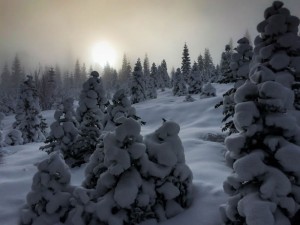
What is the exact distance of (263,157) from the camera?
301 inches

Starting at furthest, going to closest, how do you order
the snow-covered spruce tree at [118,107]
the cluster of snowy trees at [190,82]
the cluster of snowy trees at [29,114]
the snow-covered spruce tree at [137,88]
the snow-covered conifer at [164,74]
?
1. the snow-covered conifer at [164,74]
2. the snow-covered spruce tree at [137,88]
3. the cluster of snowy trees at [190,82]
4. the cluster of snowy trees at [29,114]
5. the snow-covered spruce tree at [118,107]

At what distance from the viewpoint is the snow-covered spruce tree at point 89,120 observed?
18266 millimetres

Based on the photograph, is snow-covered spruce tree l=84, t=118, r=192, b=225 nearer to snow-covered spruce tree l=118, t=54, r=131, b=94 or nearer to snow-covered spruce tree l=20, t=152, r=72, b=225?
snow-covered spruce tree l=20, t=152, r=72, b=225

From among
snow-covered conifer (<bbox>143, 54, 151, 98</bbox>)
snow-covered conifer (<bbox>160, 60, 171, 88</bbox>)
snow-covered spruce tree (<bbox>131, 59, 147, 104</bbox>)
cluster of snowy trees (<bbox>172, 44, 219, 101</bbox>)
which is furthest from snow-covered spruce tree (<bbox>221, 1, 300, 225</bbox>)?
snow-covered conifer (<bbox>160, 60, 171, 88</bbox>)

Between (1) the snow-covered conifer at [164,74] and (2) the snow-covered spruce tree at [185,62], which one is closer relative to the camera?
(2) the snow-covered spruce tree at [185,62]

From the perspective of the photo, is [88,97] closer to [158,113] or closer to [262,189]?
[262,189]

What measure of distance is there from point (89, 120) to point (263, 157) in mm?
12783

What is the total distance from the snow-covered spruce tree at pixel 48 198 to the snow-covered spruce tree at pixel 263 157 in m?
4.72

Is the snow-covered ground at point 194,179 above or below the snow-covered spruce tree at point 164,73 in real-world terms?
below

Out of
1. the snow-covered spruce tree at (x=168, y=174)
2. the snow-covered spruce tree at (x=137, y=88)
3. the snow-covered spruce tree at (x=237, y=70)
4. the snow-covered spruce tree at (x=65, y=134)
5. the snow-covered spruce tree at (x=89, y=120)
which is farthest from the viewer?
the snow-covered spruce tree at (x=137, y=88)

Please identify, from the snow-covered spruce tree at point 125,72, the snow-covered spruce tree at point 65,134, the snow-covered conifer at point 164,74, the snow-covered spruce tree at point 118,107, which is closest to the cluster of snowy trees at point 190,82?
the snow-covered conifer at point 164,74

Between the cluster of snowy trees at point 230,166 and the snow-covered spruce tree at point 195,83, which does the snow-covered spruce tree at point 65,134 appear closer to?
the cluster of snowy trees at point 230,166

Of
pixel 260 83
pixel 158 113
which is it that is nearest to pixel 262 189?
pixel 260 83

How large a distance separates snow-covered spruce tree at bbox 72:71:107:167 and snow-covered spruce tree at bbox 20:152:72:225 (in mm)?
7463
